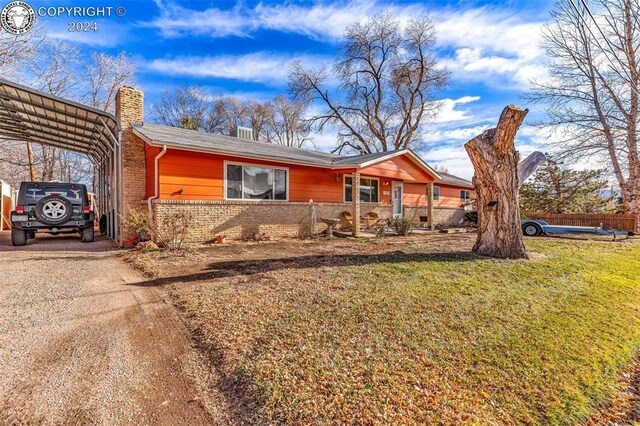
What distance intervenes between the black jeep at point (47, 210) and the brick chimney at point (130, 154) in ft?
4.58

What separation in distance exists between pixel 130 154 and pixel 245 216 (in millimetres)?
4058

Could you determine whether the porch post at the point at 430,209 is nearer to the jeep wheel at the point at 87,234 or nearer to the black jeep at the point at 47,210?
the jeep wheel at the point at 87,234

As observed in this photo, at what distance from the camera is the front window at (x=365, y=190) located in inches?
578

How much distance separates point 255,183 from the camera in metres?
11.2

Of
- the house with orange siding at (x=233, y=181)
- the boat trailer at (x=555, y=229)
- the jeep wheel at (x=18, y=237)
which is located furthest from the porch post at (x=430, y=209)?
the jeep wheel at (x=18, y=237)

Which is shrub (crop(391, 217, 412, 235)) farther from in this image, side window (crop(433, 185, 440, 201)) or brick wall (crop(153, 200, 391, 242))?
side window (crop(433, 185, 440, 201))

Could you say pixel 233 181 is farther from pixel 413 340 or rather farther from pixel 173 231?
pixel 413 340

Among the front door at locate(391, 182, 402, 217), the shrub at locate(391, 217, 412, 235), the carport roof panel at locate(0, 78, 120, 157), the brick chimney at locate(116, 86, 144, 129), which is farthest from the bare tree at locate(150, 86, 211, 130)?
the shrub at locate(391, 217, 412, 235)

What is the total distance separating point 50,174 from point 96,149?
546 inches

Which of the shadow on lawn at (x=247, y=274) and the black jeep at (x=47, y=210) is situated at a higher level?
the black jeep at (x=47, y=210)

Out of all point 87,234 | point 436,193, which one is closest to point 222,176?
point 87,234

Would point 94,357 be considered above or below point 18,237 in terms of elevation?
below

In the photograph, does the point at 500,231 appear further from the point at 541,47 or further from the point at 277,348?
the point at 541,47

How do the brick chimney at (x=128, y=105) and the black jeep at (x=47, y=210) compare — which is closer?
the black jeep at (x=47, y=210)
